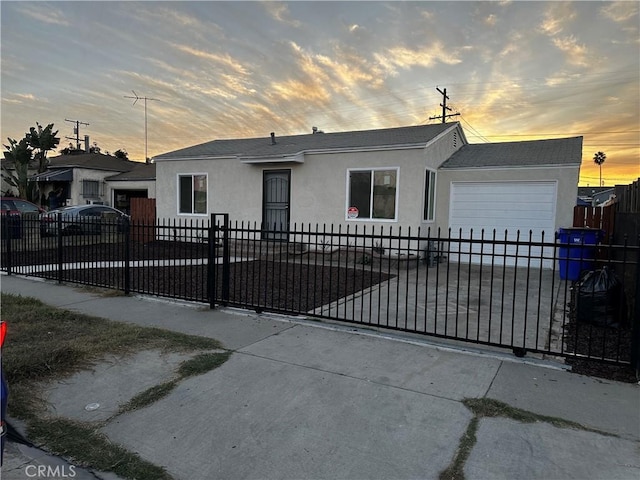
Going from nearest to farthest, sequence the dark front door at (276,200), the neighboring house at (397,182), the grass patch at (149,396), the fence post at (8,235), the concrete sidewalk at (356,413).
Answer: the concrete sidewalk at (356,413) → the grass patch at (149,396) → the fence post at (8,235) → the neighboring house at (397,182) → the dark front door at (276,200)

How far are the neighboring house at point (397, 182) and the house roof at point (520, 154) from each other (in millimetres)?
30

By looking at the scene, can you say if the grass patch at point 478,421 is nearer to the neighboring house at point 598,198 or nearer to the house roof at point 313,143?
the house roof at point 313,143

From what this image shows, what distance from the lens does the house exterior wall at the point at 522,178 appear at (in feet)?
35.2

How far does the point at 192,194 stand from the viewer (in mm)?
15156

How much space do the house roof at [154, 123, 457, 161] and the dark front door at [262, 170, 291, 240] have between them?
782mm

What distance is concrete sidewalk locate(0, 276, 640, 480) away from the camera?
101 inches

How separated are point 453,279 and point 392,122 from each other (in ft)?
60.8

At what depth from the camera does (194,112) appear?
61.9 ft

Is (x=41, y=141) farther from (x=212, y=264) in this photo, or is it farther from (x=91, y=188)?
(x=212, y=264)

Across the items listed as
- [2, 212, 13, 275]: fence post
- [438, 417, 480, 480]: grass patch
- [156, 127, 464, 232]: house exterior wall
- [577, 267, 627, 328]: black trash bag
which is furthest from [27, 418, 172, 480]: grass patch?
[156, 127, 464, 232]: house exterior wall

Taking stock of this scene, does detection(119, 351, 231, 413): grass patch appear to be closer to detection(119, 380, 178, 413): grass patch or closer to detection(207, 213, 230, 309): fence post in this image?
detection(119, 380, 178, 413): grass patch

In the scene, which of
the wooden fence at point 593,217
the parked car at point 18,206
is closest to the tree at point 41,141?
the parked car at point 18,206

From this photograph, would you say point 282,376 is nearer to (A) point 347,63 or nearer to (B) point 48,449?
(B) point 48,449
